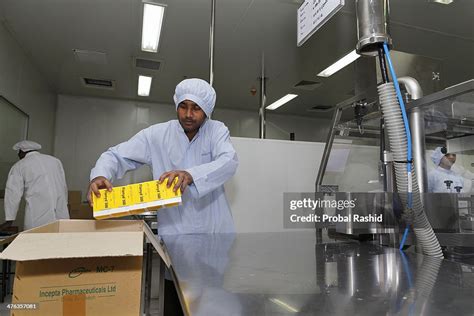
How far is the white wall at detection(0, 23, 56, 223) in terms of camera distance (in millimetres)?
A: 3326

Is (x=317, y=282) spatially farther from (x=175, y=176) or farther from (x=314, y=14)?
(x=314, y=14)

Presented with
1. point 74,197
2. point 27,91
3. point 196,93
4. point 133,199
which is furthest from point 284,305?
point 74,197

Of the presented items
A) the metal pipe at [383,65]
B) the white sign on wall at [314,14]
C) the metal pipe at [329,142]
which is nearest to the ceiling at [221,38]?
the white sign on wall at [314,14]

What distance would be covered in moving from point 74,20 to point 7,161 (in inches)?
65.5

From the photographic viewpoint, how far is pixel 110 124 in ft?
17.3

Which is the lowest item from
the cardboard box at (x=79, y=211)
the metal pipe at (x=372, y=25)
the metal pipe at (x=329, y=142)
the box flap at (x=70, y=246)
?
the cardboard box at (x=79, y=211)

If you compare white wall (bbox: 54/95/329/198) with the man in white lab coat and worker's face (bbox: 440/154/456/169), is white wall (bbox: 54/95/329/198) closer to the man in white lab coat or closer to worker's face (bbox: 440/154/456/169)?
the man in white lab coat

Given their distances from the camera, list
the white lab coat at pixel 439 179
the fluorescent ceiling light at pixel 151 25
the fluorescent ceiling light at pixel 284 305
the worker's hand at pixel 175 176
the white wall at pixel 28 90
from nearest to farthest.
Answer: the fluorescent ceiling light at pixel 284 305
the worker's hand at pixel 175 176
the white lab coat at pixel 439 179
the fluorescent ceiling light at pixel 151 25
the white wall at pixel 28 90

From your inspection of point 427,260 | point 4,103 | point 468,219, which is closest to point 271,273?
point 427,260

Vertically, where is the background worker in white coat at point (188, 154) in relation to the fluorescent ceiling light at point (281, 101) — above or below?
below

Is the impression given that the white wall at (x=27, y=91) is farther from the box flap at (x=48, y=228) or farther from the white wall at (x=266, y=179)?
the box flap at (x=48, y=228)

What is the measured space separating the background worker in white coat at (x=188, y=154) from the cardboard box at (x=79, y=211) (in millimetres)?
3487

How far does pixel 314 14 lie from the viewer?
1.65 metres

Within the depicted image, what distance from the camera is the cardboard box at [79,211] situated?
14.8ft
